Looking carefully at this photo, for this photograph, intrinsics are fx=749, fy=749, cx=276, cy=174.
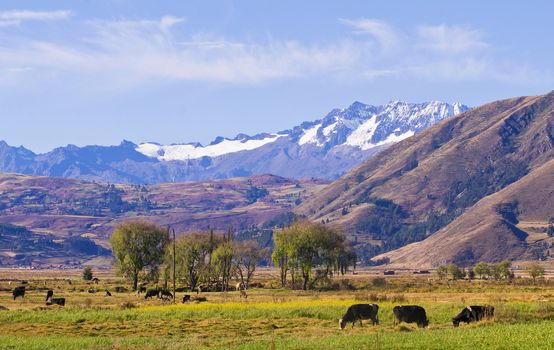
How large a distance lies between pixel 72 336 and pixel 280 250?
86826 millimetres

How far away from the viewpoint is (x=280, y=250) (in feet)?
449

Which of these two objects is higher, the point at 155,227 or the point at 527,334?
the point at 155,227

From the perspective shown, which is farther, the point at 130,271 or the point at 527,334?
the point at 130,271

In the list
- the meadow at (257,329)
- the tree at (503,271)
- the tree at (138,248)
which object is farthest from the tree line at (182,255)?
the tree at (503,271)

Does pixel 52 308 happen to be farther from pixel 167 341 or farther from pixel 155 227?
pixel 155 227

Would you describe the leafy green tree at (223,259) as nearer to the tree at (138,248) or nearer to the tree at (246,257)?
the tree at (246,257)

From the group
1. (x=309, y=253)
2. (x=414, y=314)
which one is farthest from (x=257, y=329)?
(x=309, y=253)

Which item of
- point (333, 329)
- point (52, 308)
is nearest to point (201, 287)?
point (52, 308)

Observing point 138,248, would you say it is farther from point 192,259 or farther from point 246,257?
point 246,257

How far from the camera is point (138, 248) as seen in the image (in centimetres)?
13925

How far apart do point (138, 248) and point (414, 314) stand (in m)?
94.7

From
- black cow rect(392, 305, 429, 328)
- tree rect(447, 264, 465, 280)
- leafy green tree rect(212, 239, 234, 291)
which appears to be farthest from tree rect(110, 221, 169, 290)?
black cow rect(392, 305, 429, 328)

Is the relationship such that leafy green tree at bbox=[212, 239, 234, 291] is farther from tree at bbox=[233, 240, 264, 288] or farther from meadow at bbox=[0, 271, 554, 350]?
meadow at bbox=[0, 271, 554, 350]

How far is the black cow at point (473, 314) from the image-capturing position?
50625 millimetres
